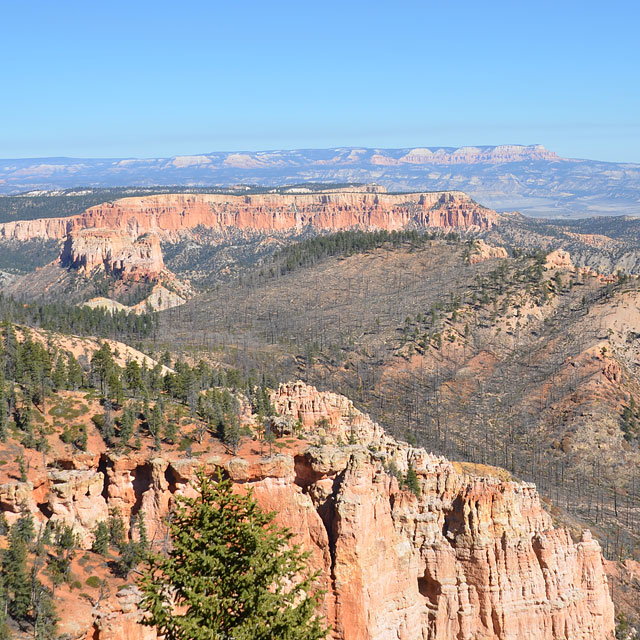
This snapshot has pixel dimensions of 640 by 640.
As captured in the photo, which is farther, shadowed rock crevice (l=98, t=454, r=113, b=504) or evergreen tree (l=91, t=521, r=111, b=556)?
shadowed rock crevice (l=98, t=454, r=113, b=504)

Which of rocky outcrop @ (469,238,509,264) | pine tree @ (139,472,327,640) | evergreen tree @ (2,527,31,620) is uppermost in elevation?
pine tree @ (139,472,327,640)

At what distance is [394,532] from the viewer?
1845 inches

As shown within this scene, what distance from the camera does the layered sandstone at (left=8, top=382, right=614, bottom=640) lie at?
44.3m

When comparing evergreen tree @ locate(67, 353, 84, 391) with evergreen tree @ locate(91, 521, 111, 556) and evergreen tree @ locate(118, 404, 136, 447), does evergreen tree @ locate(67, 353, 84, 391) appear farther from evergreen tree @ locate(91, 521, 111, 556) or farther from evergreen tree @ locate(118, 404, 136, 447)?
evergreen tree @ locate(91, 521, 111, 556)

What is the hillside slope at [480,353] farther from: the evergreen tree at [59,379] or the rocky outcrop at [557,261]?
the evergreen tree at [59,379]

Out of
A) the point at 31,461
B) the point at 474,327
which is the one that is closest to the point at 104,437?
the point at 31,461

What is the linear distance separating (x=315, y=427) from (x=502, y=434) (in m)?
59.8

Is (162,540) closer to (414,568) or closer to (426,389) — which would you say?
(414,568)

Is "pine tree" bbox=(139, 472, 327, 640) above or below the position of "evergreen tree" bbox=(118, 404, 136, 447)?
above

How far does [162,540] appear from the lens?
156 feet

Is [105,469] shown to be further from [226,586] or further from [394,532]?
[226,586]

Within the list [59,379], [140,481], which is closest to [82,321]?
[59,379]

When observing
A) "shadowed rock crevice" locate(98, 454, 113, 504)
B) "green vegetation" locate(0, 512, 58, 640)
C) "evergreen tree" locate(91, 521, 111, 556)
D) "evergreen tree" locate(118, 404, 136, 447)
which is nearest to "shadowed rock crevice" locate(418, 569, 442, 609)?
"evergreen tree" locate(91, 521, 111, 556)

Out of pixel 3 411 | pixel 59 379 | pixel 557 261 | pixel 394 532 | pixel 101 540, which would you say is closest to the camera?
pixel 101 540
